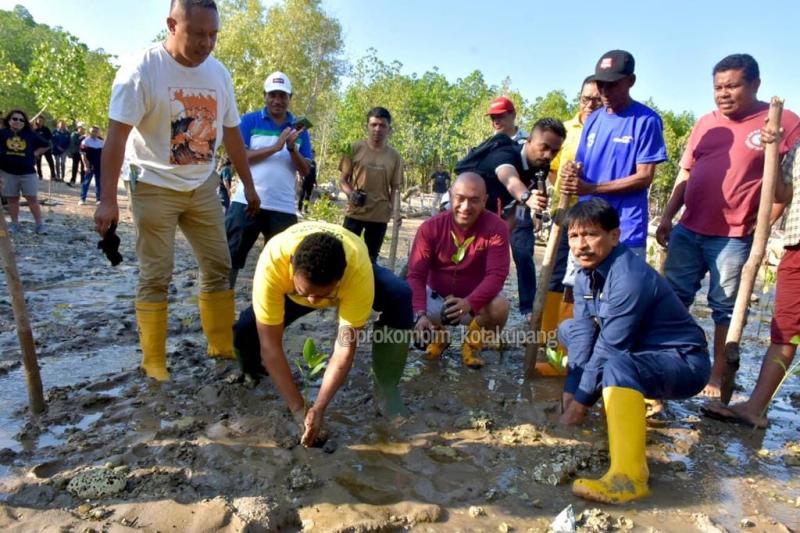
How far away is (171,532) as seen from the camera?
79.1 inches

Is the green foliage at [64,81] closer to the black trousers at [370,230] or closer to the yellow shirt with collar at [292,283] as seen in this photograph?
the black trousers at [370,230]

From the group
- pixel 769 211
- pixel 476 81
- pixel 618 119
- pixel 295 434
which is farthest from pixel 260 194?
pixel 476 81

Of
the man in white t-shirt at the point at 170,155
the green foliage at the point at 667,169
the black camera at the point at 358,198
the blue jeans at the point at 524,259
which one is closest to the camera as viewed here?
the man in white t-shirt at the point at 170,155

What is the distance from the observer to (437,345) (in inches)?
161

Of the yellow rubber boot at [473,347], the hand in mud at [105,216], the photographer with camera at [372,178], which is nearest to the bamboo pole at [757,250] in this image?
the yellow rubber boot at [473,347]

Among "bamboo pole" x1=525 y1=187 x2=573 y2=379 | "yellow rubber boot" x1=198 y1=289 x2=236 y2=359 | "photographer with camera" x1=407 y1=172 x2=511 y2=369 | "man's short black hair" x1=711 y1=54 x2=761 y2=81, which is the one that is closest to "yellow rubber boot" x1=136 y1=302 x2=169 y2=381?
"yellow rubber boot" x1=198 y1=289 x2=236 y2=359

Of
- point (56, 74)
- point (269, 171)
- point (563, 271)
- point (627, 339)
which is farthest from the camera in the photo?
point (56, 74)

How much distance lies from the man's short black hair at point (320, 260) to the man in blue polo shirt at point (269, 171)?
1.96m

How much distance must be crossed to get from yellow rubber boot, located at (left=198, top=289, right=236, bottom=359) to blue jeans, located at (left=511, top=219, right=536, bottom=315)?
2.22m

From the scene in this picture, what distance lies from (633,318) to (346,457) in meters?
1.48

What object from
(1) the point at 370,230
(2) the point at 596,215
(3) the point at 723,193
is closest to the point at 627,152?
(3) the point at 723,193

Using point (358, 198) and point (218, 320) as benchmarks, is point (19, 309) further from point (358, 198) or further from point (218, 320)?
point (358, 198)

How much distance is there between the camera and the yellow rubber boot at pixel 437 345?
13.3 ft

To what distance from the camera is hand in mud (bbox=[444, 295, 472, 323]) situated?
3.69 m
